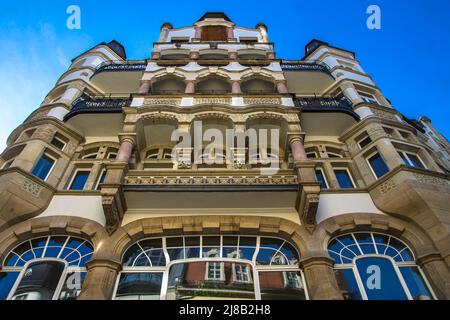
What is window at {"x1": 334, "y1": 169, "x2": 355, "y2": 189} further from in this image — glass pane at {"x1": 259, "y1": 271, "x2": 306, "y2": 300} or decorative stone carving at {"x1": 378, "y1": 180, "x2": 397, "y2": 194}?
glass pane at {"x1": 259, "y1": 271, "x2": 306, "y2": 300}

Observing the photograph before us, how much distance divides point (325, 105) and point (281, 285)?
9.07 m

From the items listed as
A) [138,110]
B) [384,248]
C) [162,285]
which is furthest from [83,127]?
[384,248]

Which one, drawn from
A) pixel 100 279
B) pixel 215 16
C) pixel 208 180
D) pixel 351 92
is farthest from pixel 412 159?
pixel 215 16

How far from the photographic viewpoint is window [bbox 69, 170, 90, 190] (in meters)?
12.9

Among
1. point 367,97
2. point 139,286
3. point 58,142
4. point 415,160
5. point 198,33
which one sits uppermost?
point 198,33

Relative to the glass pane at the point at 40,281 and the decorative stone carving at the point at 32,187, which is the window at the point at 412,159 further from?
the decorative stone carving at the point at 32,187

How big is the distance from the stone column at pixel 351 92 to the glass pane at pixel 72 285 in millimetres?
13892

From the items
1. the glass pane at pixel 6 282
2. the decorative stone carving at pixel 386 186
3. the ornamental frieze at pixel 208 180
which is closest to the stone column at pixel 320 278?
the ornamental frieze at pixel 208 180

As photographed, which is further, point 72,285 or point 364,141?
point 364,141

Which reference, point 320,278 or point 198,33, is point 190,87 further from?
point 320,278

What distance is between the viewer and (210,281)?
906cm

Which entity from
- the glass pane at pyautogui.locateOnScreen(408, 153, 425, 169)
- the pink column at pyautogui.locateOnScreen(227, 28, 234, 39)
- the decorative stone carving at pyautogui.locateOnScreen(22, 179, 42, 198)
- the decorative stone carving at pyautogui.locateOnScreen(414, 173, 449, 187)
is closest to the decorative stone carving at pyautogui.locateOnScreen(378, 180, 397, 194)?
the decorative stone carving at pyautogui.locateOnScreen(414, 173, 449, 187)

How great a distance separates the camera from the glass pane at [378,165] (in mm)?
12398

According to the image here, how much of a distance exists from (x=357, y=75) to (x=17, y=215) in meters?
18.4
